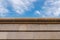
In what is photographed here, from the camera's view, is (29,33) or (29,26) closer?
(29,33)

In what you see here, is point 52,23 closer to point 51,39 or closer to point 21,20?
point 51,39

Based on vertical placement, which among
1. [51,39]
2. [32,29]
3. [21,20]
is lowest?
[51,39]

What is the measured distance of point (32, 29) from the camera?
7.79 metres

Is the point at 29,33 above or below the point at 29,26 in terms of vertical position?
below

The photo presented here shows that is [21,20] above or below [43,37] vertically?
above

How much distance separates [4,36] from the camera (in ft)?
25.4

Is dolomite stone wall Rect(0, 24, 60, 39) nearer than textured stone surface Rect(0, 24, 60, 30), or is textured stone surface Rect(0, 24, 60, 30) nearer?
dolomite stone wall Rect(0, 24, 60, 39)

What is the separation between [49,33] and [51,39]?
360mm

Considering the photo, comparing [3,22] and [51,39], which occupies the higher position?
[3,22]

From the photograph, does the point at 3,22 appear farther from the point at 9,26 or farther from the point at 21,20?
the point at 21,20

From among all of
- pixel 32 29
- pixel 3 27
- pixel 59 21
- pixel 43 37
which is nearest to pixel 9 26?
pixel 3 27

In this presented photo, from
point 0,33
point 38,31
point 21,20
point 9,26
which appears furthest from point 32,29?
point 0,33

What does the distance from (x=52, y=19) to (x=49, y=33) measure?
0.84 m

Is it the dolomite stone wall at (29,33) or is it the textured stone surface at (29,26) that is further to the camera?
the textured stone surface at (29,26)
